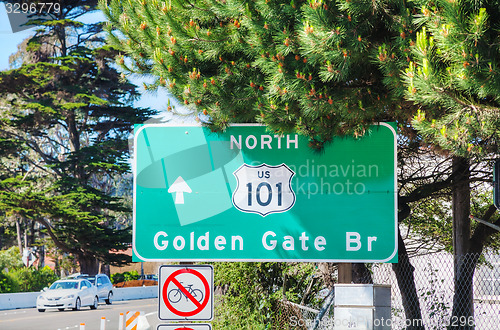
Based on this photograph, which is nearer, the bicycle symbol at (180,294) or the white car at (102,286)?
the bicycle symbol at (180,294)

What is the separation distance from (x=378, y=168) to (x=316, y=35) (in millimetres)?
1233

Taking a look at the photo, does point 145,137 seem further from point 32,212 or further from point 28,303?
point 32,212

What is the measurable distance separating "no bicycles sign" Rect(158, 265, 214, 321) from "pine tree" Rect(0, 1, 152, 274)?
31.3m

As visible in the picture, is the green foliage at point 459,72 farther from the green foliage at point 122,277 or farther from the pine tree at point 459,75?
the green foliage at point 122,277

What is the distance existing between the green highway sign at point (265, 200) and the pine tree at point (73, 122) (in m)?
31.1

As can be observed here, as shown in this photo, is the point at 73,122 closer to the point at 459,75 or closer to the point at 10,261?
the point at 10,261

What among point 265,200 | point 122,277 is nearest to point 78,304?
point 265,200

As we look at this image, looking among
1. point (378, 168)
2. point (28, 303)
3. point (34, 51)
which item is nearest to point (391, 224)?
point (378, 168)

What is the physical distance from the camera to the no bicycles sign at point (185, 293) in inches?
202

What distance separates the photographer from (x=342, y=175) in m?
5.29

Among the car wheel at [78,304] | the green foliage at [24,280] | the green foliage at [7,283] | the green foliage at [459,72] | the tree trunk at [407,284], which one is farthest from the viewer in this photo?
the green foliage at [24,280]

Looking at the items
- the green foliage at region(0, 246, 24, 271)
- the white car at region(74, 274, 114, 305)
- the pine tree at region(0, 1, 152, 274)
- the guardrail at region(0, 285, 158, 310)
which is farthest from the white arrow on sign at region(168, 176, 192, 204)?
the green foliage at region(0, 246, 24, 271)

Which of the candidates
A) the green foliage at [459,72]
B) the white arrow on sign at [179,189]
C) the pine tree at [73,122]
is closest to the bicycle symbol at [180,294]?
the white arrow on sign at [179,189]

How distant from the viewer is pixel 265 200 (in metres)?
5.30
